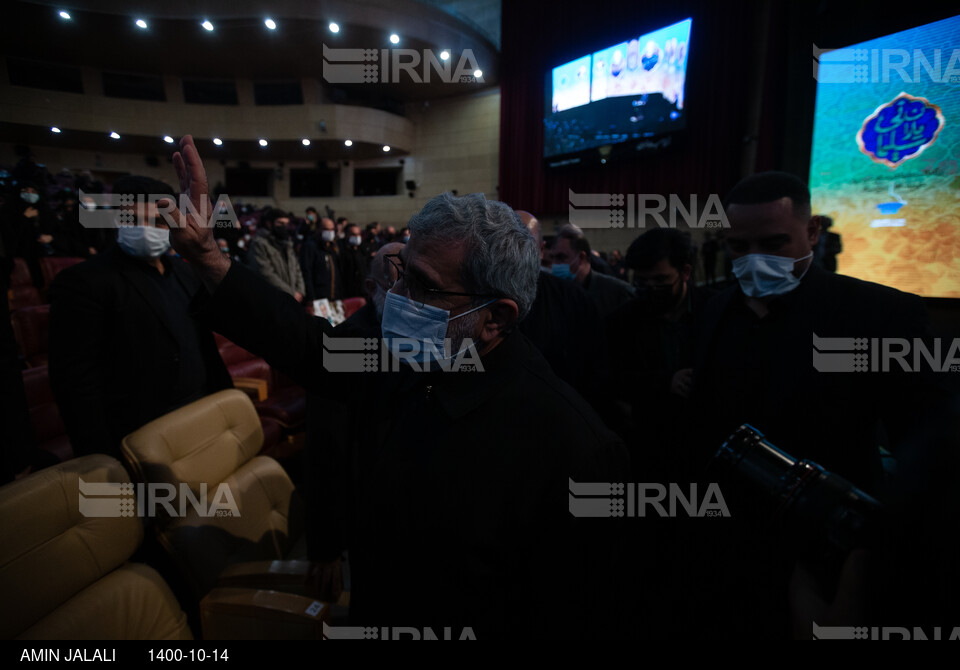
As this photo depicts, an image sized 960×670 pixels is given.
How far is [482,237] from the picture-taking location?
89 centimetres

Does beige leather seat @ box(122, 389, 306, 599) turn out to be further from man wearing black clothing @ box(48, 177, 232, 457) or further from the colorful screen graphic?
the colorful screen graphic

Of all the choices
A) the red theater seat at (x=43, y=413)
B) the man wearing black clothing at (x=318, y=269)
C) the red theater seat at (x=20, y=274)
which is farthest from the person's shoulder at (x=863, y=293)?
the red theater seat at (x=20, y=274)

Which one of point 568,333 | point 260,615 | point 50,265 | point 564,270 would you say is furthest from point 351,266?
point 260,615

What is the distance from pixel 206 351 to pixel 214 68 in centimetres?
1552

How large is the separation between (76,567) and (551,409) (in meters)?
1.35

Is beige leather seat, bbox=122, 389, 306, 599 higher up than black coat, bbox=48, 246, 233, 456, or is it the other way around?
black coat, bbox=48, 246, 233, 456

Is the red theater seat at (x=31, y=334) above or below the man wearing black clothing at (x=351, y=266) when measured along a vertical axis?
below

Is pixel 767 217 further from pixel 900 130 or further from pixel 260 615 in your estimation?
pixel 900 130

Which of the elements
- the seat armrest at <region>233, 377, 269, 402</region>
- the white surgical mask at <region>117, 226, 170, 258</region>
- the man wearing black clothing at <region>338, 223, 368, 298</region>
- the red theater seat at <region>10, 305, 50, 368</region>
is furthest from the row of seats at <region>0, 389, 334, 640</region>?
the man wearing black clothing at <region>338, 223, 368, 298</region>

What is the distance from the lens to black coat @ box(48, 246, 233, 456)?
5.75 feet

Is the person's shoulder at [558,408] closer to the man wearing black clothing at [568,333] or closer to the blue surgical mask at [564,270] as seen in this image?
the man wearing black clothing at [568,333]

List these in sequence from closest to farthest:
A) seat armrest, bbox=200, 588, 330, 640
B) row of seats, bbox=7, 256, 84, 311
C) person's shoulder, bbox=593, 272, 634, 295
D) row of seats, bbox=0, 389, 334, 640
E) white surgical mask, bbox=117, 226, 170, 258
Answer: row of seats, bbox=0, 389, 334, 640
seat armrest, bbox=200, 588, 330, 640
white surgical mask, bbox=117, 226, 170, 258
person's shoulder, bbox=593, 272, 634, 295
row of seats, bbox=7, 256, 84, 311

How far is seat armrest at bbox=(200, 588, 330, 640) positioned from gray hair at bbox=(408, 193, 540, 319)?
114cm

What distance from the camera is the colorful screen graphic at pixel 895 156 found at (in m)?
3.19
